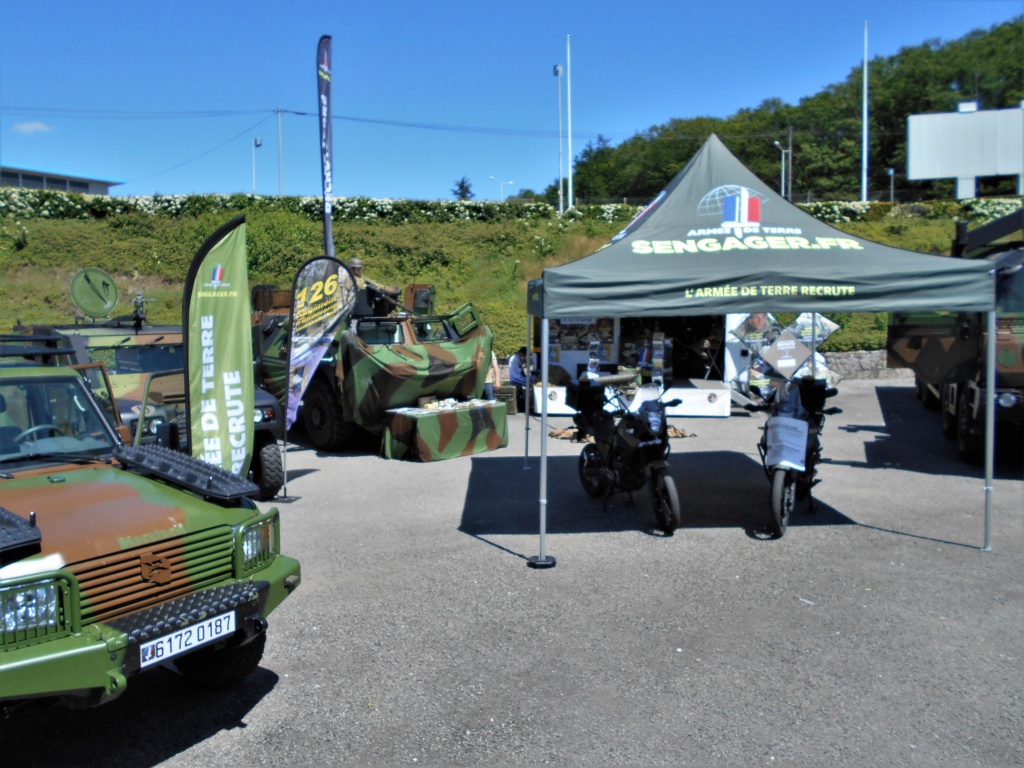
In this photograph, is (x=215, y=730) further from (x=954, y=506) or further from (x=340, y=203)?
(x=340, y=203)

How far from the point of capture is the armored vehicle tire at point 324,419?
1130cm

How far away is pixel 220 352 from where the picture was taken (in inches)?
261

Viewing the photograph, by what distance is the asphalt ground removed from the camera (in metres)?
3.84

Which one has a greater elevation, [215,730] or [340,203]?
[340,203]

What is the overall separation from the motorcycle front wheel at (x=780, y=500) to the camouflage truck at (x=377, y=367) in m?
5.02

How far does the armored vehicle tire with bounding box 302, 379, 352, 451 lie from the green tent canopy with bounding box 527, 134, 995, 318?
5.47 meters

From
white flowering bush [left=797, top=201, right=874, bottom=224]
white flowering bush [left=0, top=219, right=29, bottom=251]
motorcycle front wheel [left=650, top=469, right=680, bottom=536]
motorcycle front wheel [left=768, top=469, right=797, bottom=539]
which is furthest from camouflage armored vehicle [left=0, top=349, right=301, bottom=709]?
white flowering bush [left=797, top=201, right=874, bottom=224]

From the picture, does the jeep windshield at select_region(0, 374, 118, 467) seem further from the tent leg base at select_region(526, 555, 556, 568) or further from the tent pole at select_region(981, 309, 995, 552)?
the tent pole at select_region(981, 309, 995, 552)

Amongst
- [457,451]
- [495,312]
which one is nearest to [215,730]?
[457,451]

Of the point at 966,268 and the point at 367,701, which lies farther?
the point at 966,268

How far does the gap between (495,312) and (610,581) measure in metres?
14.8

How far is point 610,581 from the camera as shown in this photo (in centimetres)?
606

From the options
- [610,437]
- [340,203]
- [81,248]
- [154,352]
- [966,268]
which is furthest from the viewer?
[340,203]

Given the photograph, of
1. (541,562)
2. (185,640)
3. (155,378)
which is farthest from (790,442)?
(155,378)
